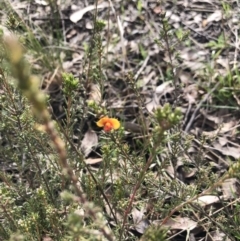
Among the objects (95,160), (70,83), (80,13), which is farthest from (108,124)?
(80,13)

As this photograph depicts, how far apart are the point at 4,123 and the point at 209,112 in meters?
1.37

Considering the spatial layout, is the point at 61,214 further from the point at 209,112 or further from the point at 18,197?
the point at 209,112

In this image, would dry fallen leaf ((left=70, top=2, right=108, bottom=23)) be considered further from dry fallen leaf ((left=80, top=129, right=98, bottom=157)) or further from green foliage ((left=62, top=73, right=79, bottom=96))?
green foliage ((left=62, top=73, right=79, bottom=96))

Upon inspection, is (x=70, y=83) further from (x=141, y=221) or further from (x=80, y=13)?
(x=80, y=13)

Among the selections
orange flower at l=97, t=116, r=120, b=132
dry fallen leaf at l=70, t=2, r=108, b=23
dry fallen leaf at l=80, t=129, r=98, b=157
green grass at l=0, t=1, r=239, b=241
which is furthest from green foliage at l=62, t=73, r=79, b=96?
dry fallen leaf at l=70, t=2, r=108, b=23

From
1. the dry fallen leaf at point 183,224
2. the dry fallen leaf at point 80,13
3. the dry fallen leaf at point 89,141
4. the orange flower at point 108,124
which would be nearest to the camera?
the orange flower at point 108,124

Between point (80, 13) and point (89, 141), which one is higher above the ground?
point (80, 13)

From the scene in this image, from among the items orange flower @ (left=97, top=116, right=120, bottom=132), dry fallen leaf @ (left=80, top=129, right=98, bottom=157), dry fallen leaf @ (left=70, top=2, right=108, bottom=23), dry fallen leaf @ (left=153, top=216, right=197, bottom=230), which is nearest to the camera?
orange flower @ (left=97, top=116, right=120, bottom=132)

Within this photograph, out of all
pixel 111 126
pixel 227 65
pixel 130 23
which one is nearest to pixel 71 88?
pixel 111 126

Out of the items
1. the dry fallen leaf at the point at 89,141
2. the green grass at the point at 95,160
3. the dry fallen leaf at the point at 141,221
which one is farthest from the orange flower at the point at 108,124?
the dry fallen leaf at the point at 89,141

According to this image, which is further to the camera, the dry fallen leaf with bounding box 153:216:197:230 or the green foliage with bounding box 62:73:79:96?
the dry fallen leaf with bounding box 153:216:197:230

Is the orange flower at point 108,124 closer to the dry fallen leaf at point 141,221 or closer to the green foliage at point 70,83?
the green foliage at point 70,83

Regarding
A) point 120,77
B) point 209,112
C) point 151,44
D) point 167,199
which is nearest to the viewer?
point 167,199

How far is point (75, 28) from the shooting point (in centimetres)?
369
